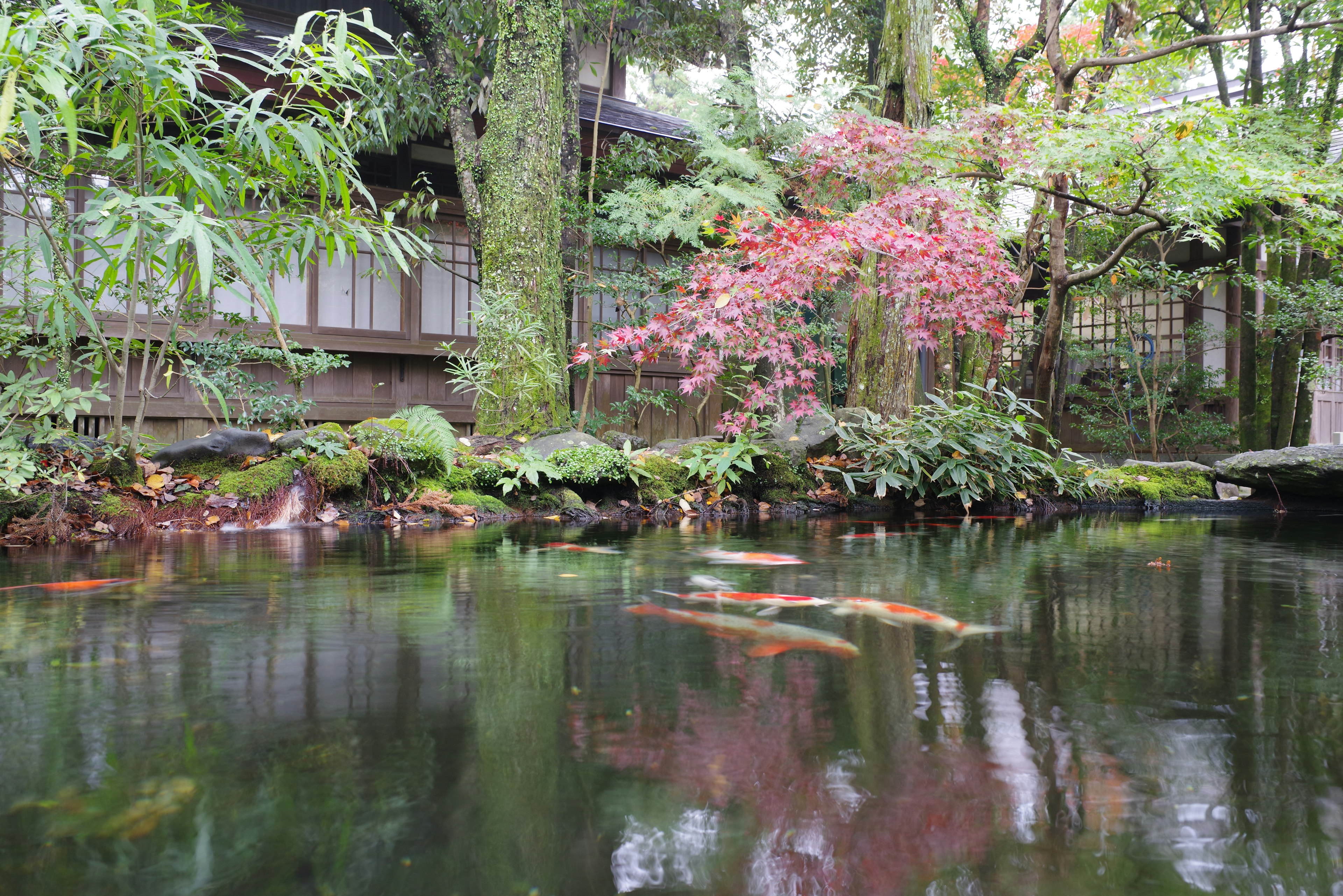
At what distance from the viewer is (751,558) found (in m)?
3.59

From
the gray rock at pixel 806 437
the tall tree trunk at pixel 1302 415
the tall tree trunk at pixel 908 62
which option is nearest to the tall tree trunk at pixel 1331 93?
the tall tree trunk at pixel 1302 415

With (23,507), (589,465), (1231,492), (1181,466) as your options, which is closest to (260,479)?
(23,507)

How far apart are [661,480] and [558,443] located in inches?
31.4

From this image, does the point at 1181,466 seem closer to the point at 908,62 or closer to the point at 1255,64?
the point at 908,62

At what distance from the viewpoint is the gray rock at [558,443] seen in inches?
244

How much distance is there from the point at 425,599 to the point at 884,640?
1332 millimetres

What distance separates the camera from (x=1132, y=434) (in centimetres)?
1127

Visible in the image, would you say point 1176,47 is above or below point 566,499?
above

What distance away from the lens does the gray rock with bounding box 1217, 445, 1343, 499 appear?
674 centimetres

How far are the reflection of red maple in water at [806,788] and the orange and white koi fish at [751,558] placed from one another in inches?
73.5

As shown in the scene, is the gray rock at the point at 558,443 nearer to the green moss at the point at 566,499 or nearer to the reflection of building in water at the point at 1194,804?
the green moss at the point at 566,499

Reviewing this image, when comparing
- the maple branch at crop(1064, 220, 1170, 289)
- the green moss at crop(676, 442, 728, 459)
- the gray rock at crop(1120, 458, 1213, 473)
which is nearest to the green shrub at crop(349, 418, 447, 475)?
the green moss at crop(676, 442, 728, 459)

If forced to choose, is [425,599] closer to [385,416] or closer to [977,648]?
[977,648]

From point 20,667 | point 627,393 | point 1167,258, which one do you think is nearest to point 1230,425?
point 1167,258
